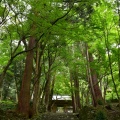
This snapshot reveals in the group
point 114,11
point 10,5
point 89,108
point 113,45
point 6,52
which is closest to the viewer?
point 10,5

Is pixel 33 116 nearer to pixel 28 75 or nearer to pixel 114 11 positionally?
pixel 28 75

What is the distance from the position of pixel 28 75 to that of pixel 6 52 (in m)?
4.32

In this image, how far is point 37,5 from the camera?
6598 millimetres

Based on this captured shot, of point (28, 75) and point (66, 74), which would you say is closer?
point (28, 75)

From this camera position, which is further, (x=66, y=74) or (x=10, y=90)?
(x=10, y=90)

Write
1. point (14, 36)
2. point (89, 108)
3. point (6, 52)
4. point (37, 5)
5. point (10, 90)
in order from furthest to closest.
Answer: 1. point (10, 90)
2. point (6, 52)
3. point (14, 36)
4. point (89, 108)
5. point (37, 5)

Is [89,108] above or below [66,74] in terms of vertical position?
below

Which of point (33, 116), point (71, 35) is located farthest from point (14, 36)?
point (33, 116)

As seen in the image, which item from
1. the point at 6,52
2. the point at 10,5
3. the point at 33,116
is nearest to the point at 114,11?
the point at 10,5

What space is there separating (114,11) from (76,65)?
6800mm

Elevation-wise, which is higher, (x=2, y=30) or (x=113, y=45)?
(x=2, y=30)

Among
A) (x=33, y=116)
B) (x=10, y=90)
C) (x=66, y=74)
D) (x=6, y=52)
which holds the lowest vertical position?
(x=33, y=116)

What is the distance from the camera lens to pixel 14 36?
10.0m

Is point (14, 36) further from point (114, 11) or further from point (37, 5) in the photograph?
point (114, 11)
